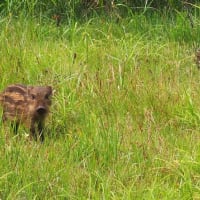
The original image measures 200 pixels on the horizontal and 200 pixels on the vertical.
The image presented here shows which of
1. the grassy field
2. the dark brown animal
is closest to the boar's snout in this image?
the dark brown animal

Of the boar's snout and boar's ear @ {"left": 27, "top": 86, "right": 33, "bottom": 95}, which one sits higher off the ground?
boar's ear @ {"left": 27, "top": 86, "right": 33, "bottom": 95}

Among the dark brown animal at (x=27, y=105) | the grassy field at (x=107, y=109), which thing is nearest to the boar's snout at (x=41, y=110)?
the dark brown animal at (x=27, y=105)

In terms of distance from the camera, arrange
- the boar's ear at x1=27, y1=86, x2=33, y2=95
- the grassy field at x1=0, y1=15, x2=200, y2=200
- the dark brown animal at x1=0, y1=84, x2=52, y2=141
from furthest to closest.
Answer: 1. the boar's ear at x1=27, y1=86, x2=33, y2=95
2. the dark brown animal at x1=0, y1=84, x2=52, y2=141
3. the grassy field at x1=0, y1=15, x2=200, y2=200

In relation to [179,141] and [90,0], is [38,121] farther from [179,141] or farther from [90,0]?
[90,0]

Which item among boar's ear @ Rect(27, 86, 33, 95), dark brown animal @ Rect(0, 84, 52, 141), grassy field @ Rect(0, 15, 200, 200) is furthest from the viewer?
boar's ear @ Rect(27, 86, 33, 95)

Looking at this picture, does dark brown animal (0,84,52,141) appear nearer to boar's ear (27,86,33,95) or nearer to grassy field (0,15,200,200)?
boar's ear (27,86,33,95)

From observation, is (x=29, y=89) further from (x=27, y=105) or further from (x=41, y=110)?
(x=41, y=110)

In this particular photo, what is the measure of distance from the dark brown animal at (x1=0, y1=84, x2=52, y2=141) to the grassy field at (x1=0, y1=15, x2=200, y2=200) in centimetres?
12

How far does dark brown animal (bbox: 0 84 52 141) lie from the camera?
6125 millimetres

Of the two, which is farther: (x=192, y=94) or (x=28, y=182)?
(x=192, y=94)

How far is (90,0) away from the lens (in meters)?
8.76

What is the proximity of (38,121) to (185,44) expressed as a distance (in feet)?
7.91

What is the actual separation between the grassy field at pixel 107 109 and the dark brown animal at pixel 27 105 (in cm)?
12

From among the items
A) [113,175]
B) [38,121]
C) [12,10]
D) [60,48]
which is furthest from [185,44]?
[113,175]
